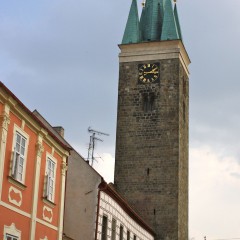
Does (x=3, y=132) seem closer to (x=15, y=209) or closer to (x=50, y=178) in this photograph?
(x=15, y=209)

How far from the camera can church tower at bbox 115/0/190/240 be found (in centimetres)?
4241

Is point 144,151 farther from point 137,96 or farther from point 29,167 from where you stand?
point 29,167

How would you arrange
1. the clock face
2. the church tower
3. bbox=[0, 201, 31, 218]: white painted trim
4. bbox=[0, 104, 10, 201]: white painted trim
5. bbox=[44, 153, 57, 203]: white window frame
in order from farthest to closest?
the clock face
the church tower
bbox=[44, 153, 57, 203]: white window frame
bbox=[0, 201, 31, 218]: white painted trim
bbox=[0, 104, 10, 201]: white painted trim

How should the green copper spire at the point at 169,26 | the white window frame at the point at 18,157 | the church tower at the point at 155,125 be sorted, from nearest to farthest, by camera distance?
the white window frame at the point at 18,157 → the church tower at the point at 155,125 → the green copper spire at the point at 169,26

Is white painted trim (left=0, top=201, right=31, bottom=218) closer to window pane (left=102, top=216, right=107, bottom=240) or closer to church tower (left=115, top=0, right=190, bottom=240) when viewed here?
window pane (left=102, top=216, right=107, bottom=240)

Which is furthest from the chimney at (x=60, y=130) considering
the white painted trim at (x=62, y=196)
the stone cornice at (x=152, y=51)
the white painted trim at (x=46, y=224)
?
the stone cornice at (x=152, y=51)

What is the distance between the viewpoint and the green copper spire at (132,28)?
47938 mm

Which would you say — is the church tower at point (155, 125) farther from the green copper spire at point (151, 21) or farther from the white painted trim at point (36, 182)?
the white painted trim at point (36, 182)

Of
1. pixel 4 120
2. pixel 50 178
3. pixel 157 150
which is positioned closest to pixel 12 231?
pixel 4 120

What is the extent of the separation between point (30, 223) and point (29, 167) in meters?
1.75

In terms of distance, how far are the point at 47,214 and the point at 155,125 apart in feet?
81.8

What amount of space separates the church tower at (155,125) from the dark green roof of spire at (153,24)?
0.27ft

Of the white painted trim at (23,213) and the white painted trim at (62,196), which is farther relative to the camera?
the white painted trim at (62,196)

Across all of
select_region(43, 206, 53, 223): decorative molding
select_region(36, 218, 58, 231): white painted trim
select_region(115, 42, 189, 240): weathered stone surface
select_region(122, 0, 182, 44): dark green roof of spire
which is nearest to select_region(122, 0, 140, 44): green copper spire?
select_region(122, 0, 182, 44): dark green roof of spire
